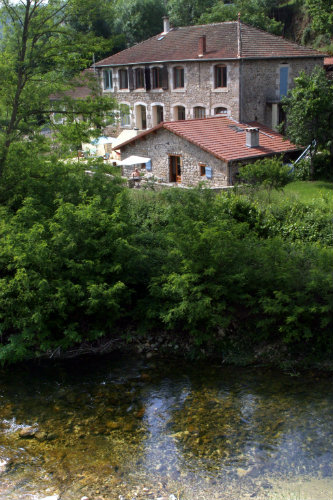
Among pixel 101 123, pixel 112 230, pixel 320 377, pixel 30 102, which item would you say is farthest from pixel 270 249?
pixel 30 102

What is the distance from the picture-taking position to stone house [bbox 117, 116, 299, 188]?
2172cm

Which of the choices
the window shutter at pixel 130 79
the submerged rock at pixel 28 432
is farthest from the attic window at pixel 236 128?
the submerged rock at pixel 28 432

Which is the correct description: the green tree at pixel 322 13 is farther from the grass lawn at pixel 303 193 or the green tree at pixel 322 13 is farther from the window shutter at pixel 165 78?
the grass lawn at pixel 303 193

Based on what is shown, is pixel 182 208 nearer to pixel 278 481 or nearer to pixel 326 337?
pixel 326 337

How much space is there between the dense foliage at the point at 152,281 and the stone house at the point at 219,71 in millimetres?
16934

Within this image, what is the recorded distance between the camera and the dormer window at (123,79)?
111ft

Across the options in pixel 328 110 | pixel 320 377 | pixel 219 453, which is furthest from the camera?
pixel 328 110

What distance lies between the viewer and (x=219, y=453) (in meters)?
7.90

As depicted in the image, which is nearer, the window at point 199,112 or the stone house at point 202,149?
the stone house at point 202,149

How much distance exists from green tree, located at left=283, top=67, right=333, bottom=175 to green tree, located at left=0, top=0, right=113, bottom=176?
10.6m

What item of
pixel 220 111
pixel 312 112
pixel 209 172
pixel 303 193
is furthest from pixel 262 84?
pixel 303 193

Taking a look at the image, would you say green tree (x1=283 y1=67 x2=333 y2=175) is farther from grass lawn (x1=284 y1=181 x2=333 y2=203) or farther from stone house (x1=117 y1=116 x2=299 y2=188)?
grass lawn (x1=284 y1=181 x2=333 y2=203)

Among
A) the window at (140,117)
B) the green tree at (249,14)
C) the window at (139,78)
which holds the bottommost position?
the window at (140,117)

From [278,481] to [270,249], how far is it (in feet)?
17.4
